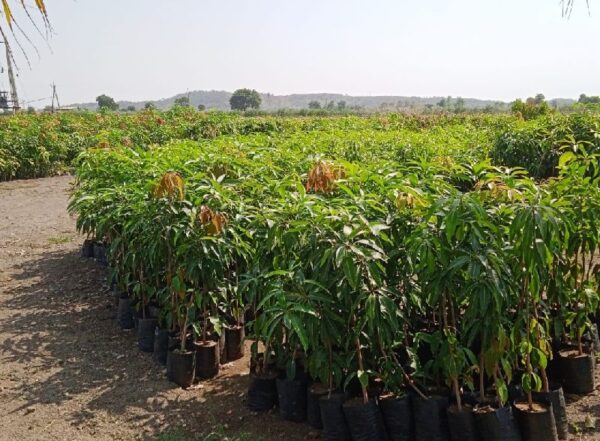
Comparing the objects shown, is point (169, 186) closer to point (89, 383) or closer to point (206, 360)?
point (206, 360)

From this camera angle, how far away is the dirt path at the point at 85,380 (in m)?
3.34

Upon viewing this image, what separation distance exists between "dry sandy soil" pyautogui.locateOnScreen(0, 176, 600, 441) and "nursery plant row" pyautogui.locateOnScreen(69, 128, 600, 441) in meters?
0.17

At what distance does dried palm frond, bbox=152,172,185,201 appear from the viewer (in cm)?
352

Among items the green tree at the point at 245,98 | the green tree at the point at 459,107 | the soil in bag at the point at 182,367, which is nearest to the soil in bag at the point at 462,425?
the soil in bag at the point at 182,367

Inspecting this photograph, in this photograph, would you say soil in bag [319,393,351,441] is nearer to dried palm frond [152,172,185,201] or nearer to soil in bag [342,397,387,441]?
soil in bag [342,397,387,441]

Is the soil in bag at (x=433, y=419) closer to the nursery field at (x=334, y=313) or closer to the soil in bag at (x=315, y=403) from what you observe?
the nursery field at (x=334, y=313)

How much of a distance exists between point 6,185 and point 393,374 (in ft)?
42.2

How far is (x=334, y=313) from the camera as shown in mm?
2793

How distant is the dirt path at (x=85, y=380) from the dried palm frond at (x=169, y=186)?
1.32 metres

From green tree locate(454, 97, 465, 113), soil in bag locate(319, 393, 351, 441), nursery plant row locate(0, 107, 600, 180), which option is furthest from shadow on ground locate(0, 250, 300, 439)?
green tree locate(454, 97, 465, 113)

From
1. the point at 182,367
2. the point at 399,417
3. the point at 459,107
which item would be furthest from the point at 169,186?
the point at 459,107

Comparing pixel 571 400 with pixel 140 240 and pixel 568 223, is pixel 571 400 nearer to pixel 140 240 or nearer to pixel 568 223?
pixel 568 223

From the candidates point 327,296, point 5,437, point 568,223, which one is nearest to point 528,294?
point 568,223

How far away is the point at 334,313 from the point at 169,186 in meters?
1.41
